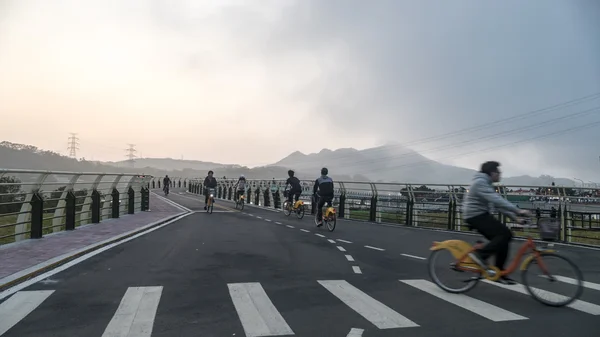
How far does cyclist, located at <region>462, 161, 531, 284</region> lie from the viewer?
20.9 ft

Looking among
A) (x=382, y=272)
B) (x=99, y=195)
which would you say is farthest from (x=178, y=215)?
(x=382, y=272)

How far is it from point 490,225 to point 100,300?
536 centimetres

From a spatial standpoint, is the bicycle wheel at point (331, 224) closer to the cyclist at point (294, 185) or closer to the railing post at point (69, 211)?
the cyclist at point (294, 185)

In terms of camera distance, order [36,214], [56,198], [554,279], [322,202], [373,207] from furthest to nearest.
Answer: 1. [373,207]
2. [322,202]
3. [56,198]
4. [36,214]
5. [554,279]

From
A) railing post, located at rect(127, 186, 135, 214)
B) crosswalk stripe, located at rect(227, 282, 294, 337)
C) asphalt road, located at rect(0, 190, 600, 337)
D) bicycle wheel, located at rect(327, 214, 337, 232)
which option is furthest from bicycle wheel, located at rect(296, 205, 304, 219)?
crosswalk stripe, located at rect(227, 282, 294, 337)

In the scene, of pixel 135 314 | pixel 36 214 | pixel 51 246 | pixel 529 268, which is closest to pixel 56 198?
pixel 36 214

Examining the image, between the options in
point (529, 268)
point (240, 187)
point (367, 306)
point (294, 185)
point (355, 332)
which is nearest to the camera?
point (355, 332)

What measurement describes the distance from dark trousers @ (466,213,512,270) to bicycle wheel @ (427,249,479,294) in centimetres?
43

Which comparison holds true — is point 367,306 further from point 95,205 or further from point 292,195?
point 292,195

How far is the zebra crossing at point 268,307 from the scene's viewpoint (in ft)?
16.5

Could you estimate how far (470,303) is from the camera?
624 centimetres

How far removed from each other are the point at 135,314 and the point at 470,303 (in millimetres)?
4282

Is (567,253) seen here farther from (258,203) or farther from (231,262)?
(258,203)

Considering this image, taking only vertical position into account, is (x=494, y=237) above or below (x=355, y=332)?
above
